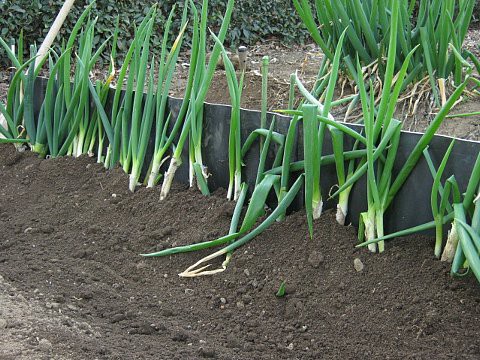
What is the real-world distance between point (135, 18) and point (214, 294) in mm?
4440

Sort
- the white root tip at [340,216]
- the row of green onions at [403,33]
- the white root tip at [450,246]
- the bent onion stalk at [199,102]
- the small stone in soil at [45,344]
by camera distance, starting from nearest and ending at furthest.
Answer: the small stone in soil at [45,344], the white root tip at [450,246], the white root tip at [340,216], the bent onion stalk at [199,102], the row of green onions at [403,33]

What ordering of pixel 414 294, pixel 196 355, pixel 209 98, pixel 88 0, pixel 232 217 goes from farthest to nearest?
1. pixel 88 0
2. pixel 209 98
3. pixel 232 217
4. pixel 414 294
5. pixel 196 355

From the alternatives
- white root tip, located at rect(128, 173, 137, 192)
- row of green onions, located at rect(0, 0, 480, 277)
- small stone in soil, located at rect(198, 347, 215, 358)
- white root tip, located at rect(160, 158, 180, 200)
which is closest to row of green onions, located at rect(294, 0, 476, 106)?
row of green onions, located at rect(0, 0, 480, 277)

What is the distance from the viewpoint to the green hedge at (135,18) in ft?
17.6

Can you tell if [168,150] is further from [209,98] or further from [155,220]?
[209,98]

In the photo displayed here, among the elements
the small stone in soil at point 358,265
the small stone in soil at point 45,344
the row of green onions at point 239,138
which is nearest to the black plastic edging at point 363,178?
the row of green onions at point 239,138

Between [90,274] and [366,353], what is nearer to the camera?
[366,353]

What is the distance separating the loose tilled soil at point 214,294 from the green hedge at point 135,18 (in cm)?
329

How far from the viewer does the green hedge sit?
17.6ft

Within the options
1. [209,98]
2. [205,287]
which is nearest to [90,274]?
[205,287]

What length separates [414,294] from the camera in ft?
5.73

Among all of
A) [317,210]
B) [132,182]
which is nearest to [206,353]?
Answer: [317,210]

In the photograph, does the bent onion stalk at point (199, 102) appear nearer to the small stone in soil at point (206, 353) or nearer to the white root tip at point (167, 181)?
the white root tip at point (167, 181)

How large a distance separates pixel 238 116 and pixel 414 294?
81 cm
